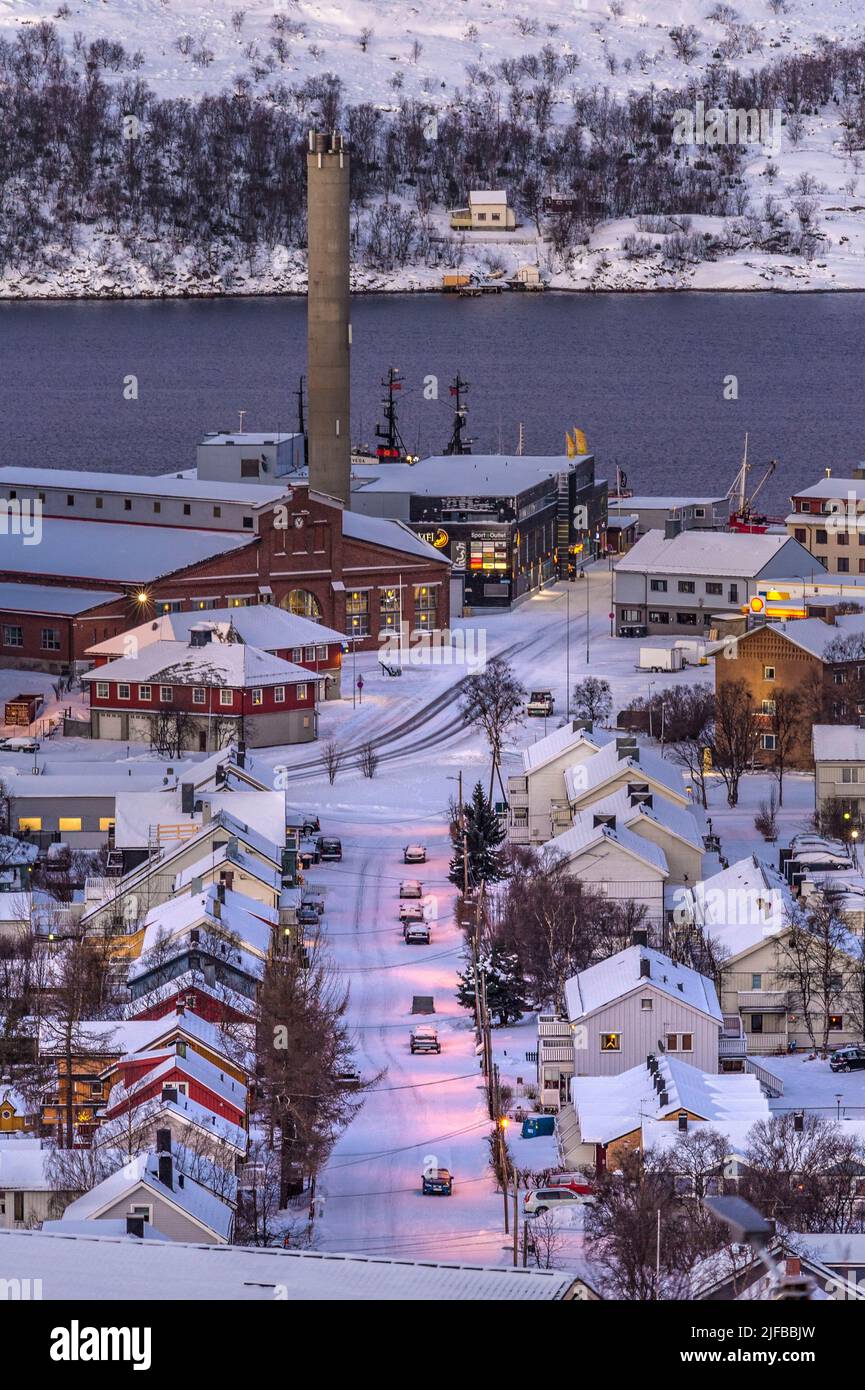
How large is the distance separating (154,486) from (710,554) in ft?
49.5

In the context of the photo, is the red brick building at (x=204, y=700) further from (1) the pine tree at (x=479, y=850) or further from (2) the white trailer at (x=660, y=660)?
(1) the pine tree at (x=479, y=850)

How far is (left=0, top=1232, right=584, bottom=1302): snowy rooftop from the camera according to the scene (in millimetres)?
20625

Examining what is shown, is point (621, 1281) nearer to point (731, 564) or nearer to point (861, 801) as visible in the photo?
point (861, 801)

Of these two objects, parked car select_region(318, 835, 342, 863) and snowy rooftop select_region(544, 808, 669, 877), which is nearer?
snowy rooftop select_region(544, 808, 669, 877)

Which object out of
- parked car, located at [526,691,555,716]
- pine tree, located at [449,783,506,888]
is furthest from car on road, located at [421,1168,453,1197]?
parked car, located at [526,691,555,716]

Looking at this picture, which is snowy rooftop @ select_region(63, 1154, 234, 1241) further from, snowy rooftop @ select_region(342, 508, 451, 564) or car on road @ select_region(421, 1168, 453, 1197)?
snowy rooftop @ select_region(342, 508, 451, 564)

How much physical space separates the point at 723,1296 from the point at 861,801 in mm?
28241

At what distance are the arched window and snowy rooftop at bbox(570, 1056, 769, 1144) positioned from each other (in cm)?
3598

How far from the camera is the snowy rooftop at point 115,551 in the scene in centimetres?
7050

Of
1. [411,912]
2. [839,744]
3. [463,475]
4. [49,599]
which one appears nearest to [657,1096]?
[411,912]

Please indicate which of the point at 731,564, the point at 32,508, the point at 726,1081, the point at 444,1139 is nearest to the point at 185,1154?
the point at 444,1139

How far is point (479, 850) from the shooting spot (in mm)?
Result: 47281

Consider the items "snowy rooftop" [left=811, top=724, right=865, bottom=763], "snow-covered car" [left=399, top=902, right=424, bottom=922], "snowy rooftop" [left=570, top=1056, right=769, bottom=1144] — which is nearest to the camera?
"snowy rooftop" [left=570, top=1056, right=769, bottom=1144]
